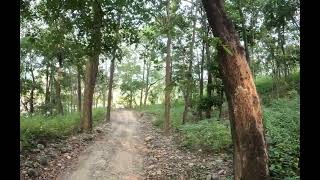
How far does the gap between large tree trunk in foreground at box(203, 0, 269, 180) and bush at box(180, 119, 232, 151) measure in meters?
6.45

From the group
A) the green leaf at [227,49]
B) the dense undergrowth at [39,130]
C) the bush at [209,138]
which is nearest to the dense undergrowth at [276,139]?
the bush at [209,138]

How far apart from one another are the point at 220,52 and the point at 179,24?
1388 centimetres

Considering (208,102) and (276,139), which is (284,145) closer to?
(276,139)

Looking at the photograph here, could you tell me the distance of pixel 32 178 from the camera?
9.83 m

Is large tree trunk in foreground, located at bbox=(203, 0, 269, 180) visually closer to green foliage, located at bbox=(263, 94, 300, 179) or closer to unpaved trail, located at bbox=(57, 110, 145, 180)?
green foliage, located at bbox=(263, 94, 300, 179)

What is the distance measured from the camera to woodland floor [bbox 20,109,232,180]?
10594 millimetres

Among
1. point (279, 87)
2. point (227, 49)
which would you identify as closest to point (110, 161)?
point (227, 49)

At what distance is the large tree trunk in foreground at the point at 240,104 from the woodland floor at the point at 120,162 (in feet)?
10.2

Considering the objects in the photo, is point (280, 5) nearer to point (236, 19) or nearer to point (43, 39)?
point (236, 19)

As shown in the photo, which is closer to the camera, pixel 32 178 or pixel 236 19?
pixel 32 178

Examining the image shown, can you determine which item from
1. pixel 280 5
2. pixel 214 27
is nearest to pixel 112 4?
pixel 214 27

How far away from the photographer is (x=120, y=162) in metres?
12.9

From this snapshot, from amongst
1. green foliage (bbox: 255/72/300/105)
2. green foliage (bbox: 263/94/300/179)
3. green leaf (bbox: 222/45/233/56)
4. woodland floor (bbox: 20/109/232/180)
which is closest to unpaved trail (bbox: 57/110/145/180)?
woodland floor (bbox: 20/109/232/180)

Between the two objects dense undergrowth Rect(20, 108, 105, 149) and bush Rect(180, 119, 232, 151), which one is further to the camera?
bush Rect(180, 119, 232, 151)
